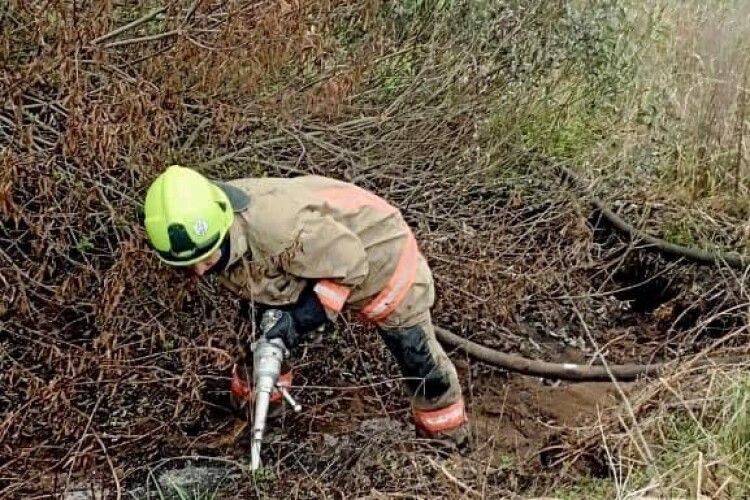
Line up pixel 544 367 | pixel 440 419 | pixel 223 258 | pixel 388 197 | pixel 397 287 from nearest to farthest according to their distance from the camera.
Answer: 1. pixel 223 258
2. pixel 397 287
3. pixel 440 419
4. pixel 544 367
5. pixel 388 197

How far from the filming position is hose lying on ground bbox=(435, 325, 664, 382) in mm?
4824

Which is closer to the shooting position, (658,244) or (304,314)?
(304,314)

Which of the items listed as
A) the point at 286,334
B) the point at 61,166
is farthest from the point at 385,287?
the point at 61,166

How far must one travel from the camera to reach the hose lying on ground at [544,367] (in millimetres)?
4824

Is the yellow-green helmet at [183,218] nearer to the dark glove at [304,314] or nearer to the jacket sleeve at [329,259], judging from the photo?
the jacket sleeve at [329,259]

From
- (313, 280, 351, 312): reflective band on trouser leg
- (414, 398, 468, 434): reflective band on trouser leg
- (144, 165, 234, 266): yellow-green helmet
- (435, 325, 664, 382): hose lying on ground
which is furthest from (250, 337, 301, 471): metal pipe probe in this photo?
(435, 325, 664, 382): hose lying on ground

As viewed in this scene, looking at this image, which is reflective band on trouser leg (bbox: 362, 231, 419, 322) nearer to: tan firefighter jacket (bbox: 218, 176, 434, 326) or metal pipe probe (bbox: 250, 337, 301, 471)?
tan firefighter jacket (bbox: 218, 176, 434, 326)

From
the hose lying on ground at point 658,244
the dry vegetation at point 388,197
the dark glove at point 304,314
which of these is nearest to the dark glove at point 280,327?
the dark glove at point 304,314

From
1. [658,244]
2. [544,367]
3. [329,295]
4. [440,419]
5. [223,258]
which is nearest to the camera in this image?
[223,258]

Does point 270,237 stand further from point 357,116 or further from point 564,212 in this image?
point 564,212

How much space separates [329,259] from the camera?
12.6 ft

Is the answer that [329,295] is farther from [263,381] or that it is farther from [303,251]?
[263,381]

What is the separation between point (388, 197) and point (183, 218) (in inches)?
79.0

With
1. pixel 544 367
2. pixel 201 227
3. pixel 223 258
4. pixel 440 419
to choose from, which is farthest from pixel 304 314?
pixel 544 367
